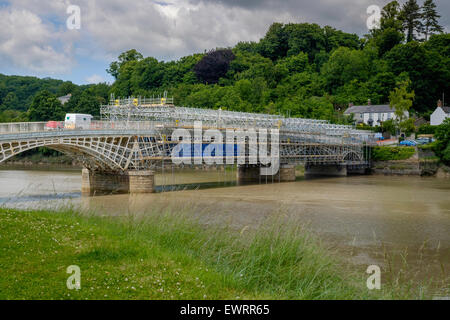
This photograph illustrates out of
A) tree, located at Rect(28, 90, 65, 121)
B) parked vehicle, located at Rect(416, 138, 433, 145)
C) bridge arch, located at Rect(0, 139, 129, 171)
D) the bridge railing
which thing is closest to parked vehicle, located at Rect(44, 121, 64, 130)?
the bridge railing

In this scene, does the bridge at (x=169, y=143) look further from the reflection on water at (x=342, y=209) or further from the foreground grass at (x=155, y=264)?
the foreground grass at (x=155, y=264)

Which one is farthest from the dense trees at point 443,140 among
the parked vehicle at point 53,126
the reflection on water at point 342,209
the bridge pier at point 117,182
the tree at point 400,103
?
the parked vehicle at point 53,126

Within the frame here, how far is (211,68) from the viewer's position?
389 ft

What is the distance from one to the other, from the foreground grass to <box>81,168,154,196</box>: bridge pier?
1127 inches

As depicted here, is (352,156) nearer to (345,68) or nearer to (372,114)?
(372,114)

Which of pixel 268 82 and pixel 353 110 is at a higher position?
pixel 268 82

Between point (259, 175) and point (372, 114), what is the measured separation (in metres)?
43.5

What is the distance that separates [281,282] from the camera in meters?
11.3

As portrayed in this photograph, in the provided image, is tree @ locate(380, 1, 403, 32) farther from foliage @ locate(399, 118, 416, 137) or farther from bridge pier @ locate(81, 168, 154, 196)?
bridge pier @ locate(81, 168, 154, 196)

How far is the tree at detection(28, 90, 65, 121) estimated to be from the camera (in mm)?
101750

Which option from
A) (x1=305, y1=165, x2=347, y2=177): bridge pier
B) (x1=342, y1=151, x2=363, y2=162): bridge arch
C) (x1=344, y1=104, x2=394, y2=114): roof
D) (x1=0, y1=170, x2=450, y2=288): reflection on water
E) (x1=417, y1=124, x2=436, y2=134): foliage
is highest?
(x1=344, y1=104, x2=394, y2=114): roof

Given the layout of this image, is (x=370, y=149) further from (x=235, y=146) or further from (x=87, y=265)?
(x=87, y=265)
